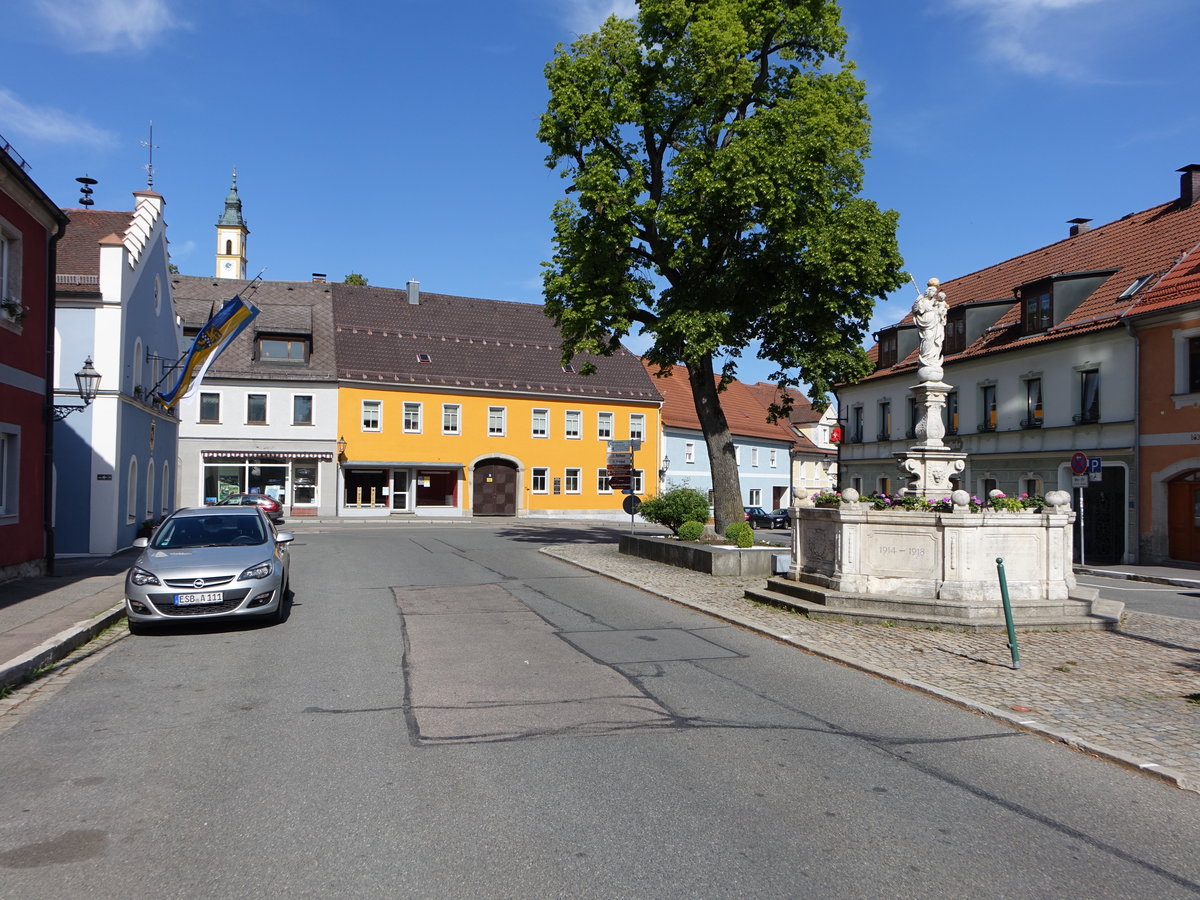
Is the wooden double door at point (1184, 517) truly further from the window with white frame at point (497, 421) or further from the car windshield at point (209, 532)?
the window with white frame at point (497, 421)

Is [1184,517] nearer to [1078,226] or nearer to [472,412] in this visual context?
[1078,226]

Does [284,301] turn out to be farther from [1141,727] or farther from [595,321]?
[1141,727]

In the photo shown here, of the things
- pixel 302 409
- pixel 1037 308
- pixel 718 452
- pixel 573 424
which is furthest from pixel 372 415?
pixel 1037 308

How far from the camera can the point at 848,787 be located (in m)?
5.67

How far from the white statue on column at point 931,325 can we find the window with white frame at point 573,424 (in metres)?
37.4

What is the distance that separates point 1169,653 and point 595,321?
46.2 ft

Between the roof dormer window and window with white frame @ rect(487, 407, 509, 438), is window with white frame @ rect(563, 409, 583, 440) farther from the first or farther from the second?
the roof dormer window

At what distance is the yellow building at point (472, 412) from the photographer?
47531 mm

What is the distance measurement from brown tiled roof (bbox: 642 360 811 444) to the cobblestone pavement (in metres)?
42.7

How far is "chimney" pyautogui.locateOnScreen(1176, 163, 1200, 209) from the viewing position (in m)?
29.2

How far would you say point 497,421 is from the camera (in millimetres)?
50438

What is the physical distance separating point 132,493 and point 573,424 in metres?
29.9

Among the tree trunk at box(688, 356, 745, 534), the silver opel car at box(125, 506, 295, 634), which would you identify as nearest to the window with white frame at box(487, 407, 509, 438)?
the tree trunk at box(688, 356, 745, 534)

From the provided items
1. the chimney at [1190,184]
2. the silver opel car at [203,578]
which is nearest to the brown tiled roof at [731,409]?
the chimney at [1190,184]
